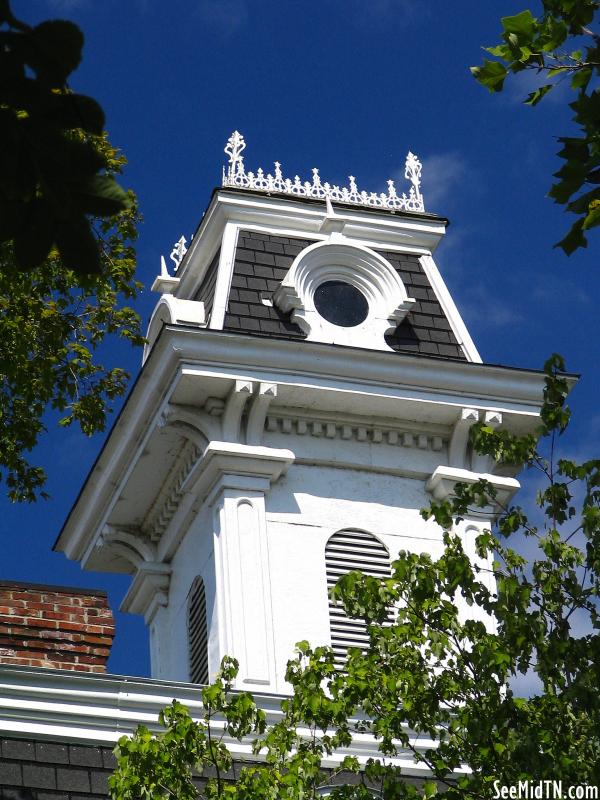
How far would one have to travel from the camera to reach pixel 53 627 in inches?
598

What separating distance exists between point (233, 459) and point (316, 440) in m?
1.29

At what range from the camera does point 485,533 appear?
12727mm

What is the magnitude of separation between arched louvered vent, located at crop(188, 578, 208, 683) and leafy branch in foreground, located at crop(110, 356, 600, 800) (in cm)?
872

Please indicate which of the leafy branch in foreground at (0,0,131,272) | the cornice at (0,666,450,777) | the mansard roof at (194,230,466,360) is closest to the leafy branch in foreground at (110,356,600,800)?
the cornice at (0,666,450,777)

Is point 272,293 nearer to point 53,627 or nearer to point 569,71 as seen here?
point 53,627

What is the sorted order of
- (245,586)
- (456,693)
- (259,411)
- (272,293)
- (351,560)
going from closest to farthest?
(456,693) < (245,586) < (259,411) < (351,560) < (272,293)

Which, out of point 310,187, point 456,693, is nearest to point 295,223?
point 310,187

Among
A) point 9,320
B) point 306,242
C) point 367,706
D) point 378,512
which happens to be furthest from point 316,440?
point 367,706

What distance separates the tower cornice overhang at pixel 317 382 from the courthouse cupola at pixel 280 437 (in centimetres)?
2

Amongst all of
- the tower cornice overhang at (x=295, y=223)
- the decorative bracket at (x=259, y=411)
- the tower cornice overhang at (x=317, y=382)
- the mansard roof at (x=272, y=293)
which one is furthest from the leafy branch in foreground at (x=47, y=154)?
the tower cornice overhang at (x=295, y=223)

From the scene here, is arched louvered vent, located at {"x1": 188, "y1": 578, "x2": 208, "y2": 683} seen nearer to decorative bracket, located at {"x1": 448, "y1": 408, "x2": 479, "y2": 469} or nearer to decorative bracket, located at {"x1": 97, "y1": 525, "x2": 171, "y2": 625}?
decorative bracket, located at {"x1": 97, "y1": 525, "x2": 171, "y2": 625}

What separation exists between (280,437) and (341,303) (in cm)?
249

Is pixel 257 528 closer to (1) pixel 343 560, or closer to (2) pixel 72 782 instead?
(1) pixel 343 560

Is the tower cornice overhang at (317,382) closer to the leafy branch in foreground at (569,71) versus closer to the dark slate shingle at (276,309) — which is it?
the dark slate shingle at (276,309)
